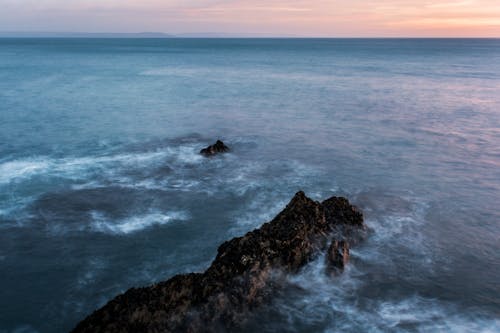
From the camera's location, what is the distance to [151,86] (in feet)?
259

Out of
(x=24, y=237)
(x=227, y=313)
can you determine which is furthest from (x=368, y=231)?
(x=24, y=237)

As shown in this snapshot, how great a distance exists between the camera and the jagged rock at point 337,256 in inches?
763

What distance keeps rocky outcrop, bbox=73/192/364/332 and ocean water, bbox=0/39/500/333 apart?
3.24 feet

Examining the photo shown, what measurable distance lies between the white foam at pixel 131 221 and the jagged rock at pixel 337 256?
9.23 meters

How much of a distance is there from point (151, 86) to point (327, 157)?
52178 mm

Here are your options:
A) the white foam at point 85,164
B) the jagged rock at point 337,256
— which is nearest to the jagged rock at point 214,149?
the white foam at point 85,164

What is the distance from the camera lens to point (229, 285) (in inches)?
663

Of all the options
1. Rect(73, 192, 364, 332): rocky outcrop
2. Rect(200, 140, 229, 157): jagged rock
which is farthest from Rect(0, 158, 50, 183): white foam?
Rect(73, 192, 364, 332): rocky outcrop

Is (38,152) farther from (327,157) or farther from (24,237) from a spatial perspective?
(327,157)

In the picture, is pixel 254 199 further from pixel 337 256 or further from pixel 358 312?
pixel 358 312

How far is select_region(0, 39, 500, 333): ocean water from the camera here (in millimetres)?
17656

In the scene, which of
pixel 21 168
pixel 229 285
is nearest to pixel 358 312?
pixel 229 285

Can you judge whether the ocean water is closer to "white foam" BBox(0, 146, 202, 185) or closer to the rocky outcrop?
"white foam" BBox(0, 146, 202, 185)

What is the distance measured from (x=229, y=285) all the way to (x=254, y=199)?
431 inches
